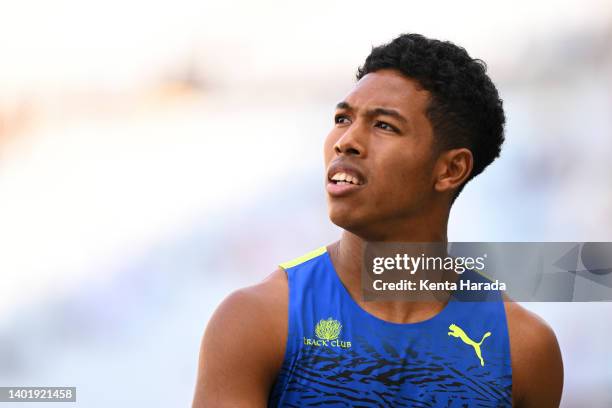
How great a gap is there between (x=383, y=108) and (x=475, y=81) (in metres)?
0.43

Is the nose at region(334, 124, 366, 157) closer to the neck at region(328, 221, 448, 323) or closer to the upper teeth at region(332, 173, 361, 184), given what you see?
the upper teeth at region(332, 173, 361, 184)

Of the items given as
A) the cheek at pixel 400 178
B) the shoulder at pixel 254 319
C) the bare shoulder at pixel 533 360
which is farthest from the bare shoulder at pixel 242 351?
the bare shoulder at pixel 533 360

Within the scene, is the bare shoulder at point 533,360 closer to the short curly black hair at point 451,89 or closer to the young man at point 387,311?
the young man at point 387,311

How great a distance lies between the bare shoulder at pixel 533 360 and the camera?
2928 millimetres

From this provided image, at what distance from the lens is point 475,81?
3.05 meters

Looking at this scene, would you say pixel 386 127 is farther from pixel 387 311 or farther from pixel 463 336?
pixel 463 336

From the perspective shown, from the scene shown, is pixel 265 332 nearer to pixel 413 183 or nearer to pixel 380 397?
pixel 380 397

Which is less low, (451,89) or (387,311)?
(451,89)

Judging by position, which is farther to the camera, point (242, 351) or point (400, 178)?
point (400, 178)

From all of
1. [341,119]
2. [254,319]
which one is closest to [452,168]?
[341,119]

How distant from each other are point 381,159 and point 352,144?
0.11m

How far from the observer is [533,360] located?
295cm

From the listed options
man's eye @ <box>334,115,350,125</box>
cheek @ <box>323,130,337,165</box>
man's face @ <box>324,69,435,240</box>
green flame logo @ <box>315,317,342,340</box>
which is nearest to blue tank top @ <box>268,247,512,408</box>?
green flame logo @ <box>315,317,342,340</box>

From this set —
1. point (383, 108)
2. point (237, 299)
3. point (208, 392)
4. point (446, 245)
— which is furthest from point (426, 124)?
point (208, 392)
